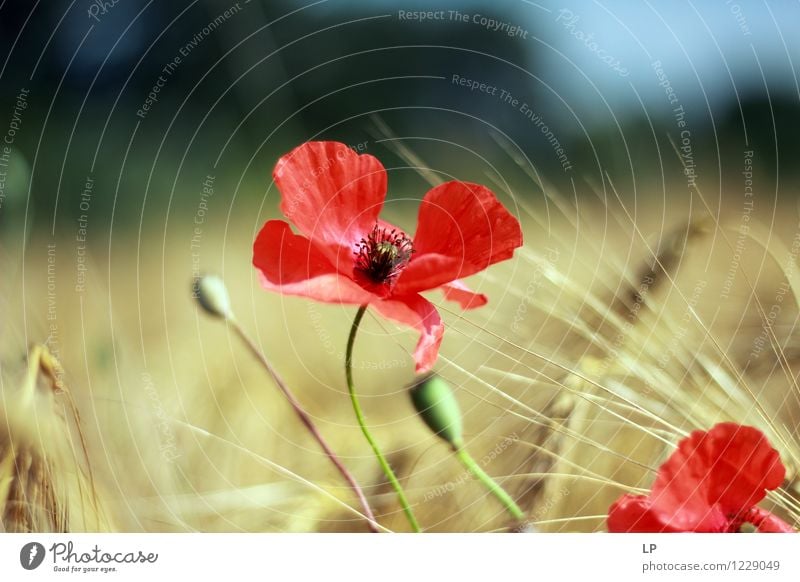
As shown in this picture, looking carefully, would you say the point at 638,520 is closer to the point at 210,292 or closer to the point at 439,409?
the point at 439,409

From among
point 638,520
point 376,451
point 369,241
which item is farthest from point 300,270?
point 638,520

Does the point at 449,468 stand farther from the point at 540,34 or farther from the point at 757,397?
the point at 540,34

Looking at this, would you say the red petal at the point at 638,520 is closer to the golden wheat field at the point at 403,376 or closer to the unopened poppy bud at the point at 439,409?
the golden wheat field at the point at 403,376

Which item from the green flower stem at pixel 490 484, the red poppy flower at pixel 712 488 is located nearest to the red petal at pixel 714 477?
the red poppy flower at pixel 712 488

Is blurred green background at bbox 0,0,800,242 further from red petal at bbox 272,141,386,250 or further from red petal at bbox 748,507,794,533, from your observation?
red petal at bbox 748,507,794,533

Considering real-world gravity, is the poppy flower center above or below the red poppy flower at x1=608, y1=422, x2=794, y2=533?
above

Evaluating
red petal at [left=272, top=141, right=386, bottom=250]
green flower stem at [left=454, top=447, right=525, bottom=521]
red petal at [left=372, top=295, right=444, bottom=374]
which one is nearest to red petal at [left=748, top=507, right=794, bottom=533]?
green flower stem at [left=454, top=447, right=525, bottom=521]
